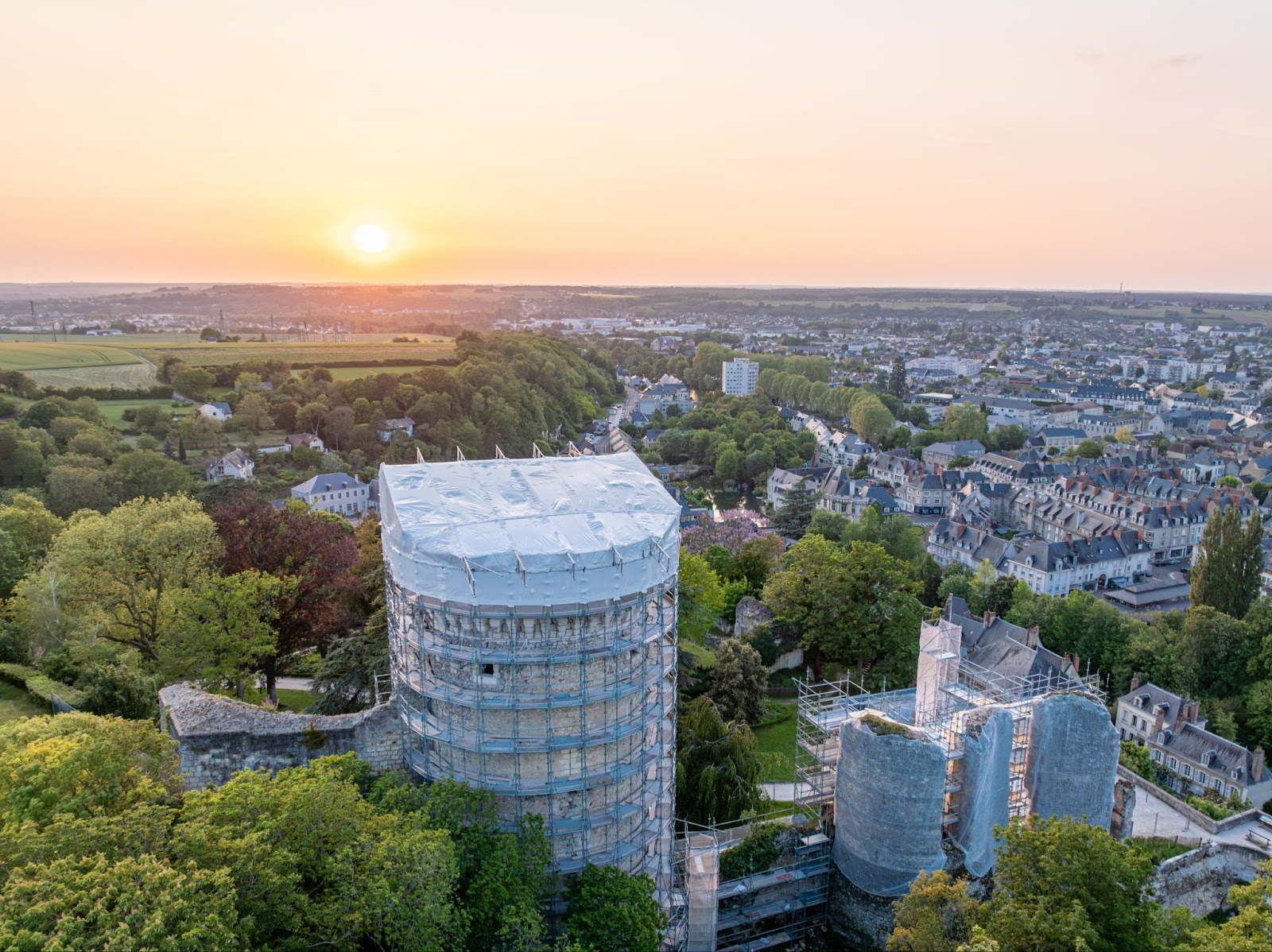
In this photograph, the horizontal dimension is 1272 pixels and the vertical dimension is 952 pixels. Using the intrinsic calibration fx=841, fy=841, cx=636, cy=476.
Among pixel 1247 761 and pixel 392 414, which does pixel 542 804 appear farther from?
pixel 392 414

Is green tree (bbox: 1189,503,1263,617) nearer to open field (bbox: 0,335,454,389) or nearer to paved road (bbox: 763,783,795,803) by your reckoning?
paved road (bbox: 763,783,795,803)

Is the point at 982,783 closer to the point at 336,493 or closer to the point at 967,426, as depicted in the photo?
the point at 336,493

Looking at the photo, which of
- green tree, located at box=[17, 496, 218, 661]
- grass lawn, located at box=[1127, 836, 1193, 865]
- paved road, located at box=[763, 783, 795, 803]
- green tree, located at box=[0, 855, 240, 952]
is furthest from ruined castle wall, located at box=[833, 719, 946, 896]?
green tree, located at box=[17, 496, 218, 661]

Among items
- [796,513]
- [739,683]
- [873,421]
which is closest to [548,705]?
[739,683]

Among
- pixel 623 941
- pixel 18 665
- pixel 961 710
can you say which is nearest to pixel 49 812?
pixel 623 941

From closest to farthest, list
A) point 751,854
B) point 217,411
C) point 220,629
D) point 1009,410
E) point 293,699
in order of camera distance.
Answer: point 751,854 → point 220,629 → point 293,699 → point 217,411 → point 1009,410

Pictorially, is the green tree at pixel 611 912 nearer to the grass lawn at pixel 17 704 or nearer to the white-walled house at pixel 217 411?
the grass lawn at pixel 17 704
